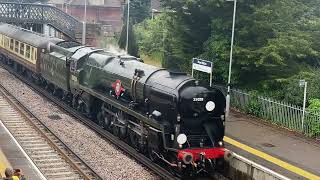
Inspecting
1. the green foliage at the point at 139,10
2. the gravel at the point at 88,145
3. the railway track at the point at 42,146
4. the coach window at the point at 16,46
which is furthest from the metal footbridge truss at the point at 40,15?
the railway track at the point at 42,146

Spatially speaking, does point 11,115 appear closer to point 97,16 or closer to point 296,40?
point 296,40

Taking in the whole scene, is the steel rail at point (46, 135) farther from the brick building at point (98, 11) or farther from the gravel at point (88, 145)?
the brick building at point (98, 11)

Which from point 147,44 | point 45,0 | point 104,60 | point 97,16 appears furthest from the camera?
point 45,0

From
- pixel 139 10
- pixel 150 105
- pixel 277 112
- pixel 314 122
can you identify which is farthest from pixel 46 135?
pixel 139 10

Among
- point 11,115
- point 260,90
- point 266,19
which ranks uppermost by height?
point 266,19

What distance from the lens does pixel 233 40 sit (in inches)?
869

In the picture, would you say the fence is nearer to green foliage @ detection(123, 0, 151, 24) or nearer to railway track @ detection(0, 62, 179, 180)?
railway track @ detection(0, 62, 179, 180)

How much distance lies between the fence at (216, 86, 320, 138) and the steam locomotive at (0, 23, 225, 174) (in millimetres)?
5625

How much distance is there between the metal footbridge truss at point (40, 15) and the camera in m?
41.3

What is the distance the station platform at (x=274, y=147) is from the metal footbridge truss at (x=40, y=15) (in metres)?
24.8

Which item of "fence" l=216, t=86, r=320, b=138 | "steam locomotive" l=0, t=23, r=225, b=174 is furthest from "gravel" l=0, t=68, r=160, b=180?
"fence" l=216, t=86, r=320, b=138

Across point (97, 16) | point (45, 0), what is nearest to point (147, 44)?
point (97, 16)

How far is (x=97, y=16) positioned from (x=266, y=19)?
51.5 meters

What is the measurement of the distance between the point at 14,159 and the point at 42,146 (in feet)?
7.56
